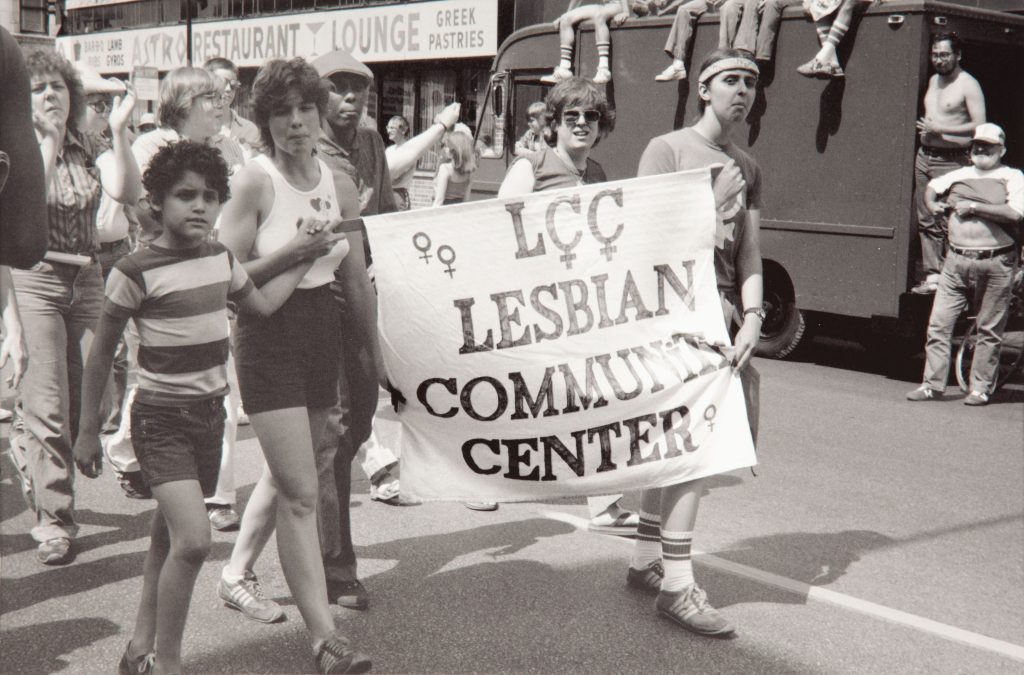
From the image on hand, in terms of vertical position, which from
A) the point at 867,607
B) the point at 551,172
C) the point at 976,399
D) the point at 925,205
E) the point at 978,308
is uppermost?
Answer: the point at 551,172

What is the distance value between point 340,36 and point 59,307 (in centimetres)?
2506

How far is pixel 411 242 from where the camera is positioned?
3.95 metres

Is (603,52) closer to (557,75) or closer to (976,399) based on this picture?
(557,75)

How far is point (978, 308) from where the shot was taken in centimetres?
934

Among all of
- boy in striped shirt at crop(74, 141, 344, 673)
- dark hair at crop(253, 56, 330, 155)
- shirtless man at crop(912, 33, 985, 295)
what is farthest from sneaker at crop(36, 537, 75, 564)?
shirtless man at crop(912, 33, 985, 295)

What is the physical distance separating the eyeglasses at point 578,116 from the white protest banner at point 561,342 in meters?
0.74

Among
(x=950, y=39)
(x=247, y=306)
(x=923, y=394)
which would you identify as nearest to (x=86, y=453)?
(x=247, y=306)

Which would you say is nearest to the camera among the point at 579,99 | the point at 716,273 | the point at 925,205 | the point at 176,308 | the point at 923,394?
the point at 176,308

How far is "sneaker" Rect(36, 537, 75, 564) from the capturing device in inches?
189

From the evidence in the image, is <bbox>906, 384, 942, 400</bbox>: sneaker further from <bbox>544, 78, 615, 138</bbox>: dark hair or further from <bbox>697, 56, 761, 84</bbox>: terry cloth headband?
<bbox>697, 56, 761, 84</bbox>: terry cloth headband

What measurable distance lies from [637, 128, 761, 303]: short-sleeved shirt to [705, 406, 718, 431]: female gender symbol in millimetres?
506

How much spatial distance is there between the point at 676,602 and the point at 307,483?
4.26ft

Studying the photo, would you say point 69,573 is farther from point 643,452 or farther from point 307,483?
point 643,452

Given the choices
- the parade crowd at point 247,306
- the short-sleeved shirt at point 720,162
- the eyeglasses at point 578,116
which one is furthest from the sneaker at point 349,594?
the eyeglasses at point 578,116
